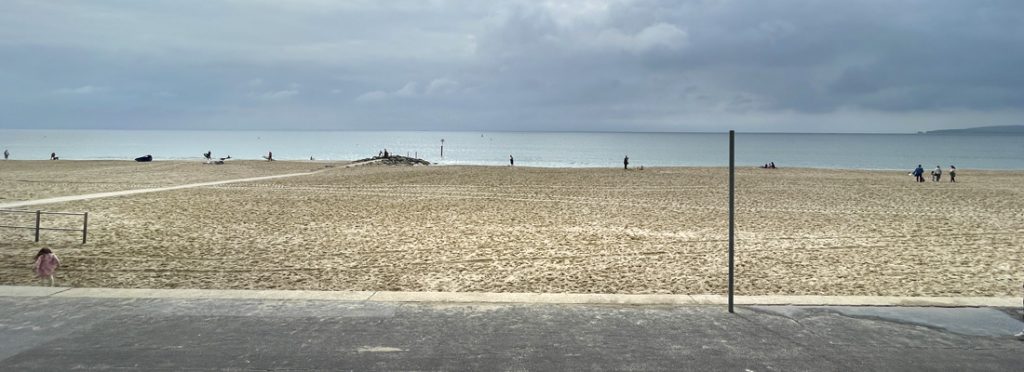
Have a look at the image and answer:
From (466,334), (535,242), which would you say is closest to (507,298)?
(466,334)

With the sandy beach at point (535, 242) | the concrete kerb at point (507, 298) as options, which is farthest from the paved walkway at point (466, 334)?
the sandy beach at point (535, 242)

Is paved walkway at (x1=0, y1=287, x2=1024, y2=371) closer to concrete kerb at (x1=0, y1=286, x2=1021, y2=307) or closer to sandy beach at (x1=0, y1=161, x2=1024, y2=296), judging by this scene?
concrete kerb at (x1=0, y1=286, x2=1021, y2=307)

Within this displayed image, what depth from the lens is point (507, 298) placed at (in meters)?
7.17

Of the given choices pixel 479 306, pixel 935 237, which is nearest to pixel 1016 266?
pixel 935 237

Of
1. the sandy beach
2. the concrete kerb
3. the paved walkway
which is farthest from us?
the sandy beach

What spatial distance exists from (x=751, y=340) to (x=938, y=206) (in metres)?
18.5

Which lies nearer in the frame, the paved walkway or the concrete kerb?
the paved walkway

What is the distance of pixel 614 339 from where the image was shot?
18.8 feet

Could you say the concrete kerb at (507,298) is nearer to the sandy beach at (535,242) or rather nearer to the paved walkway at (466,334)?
the paved walkway at (466,334)

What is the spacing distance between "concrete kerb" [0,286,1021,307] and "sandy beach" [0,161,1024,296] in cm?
109

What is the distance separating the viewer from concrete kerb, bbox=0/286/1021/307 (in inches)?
A: 276

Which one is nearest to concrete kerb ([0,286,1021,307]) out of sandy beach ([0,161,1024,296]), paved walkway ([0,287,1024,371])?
paved walkway ([0,287,1024,371])

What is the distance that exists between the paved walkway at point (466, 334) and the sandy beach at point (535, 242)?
1.64 metres

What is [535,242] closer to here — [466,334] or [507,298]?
[507,298]
